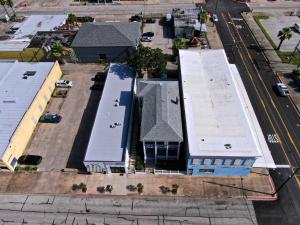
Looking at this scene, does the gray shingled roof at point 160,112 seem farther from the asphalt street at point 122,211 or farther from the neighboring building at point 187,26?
the neighboring building at point 187,26

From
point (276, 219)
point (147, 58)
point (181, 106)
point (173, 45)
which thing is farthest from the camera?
point (173, 45)

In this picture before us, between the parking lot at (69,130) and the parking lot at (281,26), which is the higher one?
the parking lot at (281,26)

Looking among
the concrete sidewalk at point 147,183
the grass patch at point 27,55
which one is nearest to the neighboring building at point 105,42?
the grass patch at point 27,55

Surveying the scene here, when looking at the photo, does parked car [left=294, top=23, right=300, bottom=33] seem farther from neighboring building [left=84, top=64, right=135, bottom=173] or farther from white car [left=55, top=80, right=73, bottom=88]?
white car [left=55, top=80, right=73, bottom=88]

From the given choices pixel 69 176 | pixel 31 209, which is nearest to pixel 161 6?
pixel 69 176

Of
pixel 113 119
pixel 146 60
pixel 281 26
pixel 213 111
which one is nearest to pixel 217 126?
pixel 213 111

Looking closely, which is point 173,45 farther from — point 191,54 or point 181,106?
point 181,106

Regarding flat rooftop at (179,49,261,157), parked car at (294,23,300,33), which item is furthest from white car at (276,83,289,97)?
parked car at (294,23,300,33)
